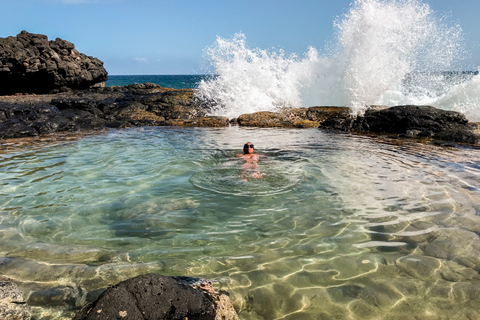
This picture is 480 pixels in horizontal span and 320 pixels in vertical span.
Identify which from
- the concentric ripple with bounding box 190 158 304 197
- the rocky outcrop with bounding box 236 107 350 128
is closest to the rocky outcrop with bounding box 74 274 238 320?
the concentric ripple with bounding box 190 158 304 197

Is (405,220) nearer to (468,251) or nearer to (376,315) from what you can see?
(468,251)

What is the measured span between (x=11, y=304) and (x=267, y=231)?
2.54 meters

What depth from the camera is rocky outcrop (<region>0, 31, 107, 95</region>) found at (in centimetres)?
2134

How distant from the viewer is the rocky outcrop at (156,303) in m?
1.98

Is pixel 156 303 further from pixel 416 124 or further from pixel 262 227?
pixel 416 124

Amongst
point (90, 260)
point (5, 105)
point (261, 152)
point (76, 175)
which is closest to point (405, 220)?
point (90, 260)

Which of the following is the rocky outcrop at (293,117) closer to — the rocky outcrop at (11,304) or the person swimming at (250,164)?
the person swimming at (250,164)

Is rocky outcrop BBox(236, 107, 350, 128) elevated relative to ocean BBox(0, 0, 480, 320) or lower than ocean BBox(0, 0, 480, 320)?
elevated

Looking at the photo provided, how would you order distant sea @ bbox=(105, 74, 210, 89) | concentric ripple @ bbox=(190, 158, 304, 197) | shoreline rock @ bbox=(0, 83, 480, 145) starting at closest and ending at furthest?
concentric ripple @ bbox=(190, 158, 304, 197) → shoreline rock @ bbox=(0, 83, 480, 145) → distant sea @ bbox=(105, 74, 210, 89)

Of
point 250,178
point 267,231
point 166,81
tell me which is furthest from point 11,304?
point 166,81

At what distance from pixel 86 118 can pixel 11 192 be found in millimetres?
9742

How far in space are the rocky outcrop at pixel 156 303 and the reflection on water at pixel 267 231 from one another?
42cm

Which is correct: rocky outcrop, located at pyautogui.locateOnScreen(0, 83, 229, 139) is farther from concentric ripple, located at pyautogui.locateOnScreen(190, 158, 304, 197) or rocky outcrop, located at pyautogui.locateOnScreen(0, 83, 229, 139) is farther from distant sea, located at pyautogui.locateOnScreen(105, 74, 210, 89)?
distant sea, located at pyautogui.locateOnScreen(105, 74, 210, 89)

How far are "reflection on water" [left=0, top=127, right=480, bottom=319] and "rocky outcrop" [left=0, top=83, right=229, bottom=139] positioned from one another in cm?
542
